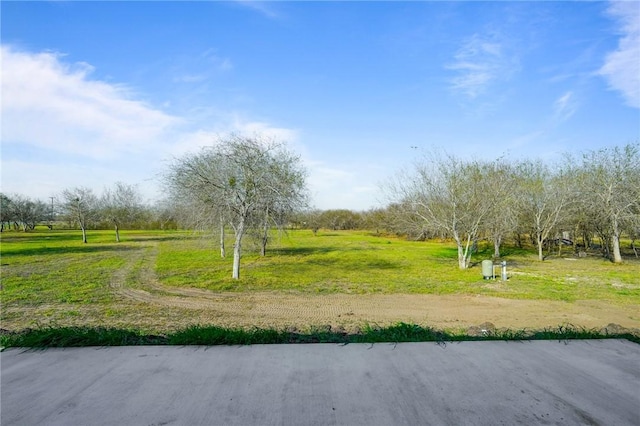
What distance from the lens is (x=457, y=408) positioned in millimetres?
2447

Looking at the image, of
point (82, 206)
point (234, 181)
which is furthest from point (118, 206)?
point (234, 181)

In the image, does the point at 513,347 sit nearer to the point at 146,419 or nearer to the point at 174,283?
the point at 146,419

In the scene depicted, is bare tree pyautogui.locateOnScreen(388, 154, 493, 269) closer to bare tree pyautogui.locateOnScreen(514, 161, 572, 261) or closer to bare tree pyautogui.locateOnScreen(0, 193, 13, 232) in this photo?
bare tree pyautogui.locateOnScreen(514, 161, 572, 261)

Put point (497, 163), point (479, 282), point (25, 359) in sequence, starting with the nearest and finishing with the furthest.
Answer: point (25, 359), point (479, 282), point (497, 163)

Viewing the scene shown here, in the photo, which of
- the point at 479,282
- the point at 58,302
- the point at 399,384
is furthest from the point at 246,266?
the point at 399,384

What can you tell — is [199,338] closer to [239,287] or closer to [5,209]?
[239,287]

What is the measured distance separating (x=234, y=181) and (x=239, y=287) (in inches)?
156

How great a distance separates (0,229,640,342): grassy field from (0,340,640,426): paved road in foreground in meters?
4.57

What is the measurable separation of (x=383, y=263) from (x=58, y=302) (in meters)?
15.7

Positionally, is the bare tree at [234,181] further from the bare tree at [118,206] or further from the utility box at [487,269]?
the bare tree at [118,206]

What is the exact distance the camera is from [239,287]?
13109 millimetres

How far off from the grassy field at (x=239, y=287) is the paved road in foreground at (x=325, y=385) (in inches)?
180

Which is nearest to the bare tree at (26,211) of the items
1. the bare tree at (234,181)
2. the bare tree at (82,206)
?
the bare tree at (82,206)

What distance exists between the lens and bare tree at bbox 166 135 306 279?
13484 millimetres
